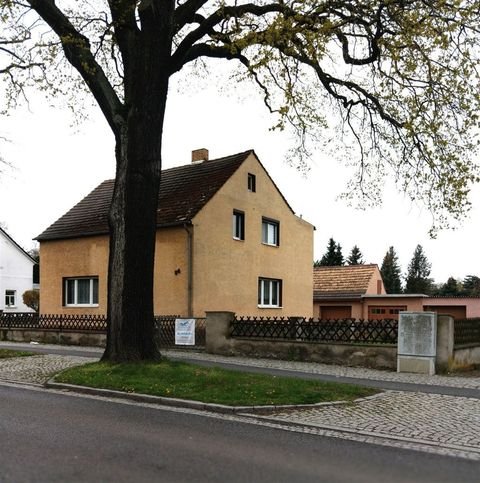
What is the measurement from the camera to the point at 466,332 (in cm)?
1614

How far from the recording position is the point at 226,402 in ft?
31.0

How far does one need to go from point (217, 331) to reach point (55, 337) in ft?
22.5

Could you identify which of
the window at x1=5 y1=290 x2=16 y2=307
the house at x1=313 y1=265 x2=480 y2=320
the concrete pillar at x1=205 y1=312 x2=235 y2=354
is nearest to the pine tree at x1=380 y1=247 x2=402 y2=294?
the house at x1=313 y1=265 x2=480 y2=320

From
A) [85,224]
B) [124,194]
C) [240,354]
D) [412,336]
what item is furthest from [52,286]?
[412,336]

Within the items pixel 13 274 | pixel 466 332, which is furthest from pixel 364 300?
pixel 13 274

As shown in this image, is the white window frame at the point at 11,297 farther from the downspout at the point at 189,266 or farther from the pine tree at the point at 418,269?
the pine tree at the point at 418,269

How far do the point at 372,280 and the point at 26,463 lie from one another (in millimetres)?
36975

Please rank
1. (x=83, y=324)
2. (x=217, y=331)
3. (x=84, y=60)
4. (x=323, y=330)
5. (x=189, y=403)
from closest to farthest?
1. (x=189, y=403)
2. (x=84, y=60)
3. (x=323, y=330)
4. (x=217, y=331)
5. (x=83, y=324)

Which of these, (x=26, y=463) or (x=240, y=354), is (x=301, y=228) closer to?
(x=240, y=354)

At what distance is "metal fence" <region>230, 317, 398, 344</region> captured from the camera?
15.5 meters

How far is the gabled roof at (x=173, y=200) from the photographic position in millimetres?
23641

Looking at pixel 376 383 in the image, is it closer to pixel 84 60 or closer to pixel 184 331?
pixel 184 331

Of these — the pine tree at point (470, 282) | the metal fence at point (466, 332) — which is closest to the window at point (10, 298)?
the metal fence at point (466, 332)

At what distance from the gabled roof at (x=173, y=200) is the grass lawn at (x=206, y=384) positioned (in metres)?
10.7
